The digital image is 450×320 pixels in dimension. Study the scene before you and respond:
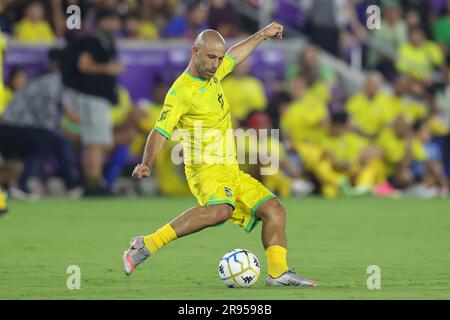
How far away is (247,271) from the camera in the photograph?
32.0 ft

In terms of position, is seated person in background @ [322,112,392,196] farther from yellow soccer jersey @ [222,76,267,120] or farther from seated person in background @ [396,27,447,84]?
seated person in background @ [396,27,447,84]

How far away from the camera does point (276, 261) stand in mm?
9984

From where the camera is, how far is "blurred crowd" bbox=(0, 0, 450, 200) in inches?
807

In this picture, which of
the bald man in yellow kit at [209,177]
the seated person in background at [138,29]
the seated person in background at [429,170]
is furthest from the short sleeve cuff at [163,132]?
the seated person in background at [138,29]

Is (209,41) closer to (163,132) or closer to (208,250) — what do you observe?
(163,132)

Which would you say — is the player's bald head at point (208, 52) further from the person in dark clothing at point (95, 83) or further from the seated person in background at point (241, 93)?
the seated person in background at point (241, 93)

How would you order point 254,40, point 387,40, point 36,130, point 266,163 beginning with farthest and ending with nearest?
1. point 387,40
2. point 266,163
3. point 36,130
4. point 254,40

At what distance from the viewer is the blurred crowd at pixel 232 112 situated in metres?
20.5

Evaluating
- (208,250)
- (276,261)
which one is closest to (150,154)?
(276,261)

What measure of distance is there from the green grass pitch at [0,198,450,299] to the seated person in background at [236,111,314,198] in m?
0.92

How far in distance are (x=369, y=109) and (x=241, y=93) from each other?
2.59 meters

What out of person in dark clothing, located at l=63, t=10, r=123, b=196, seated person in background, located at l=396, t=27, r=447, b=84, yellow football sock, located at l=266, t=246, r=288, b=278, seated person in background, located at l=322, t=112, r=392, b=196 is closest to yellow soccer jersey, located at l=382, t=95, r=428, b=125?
seated person in background, located at l=322, t=112, r=392, b=196
